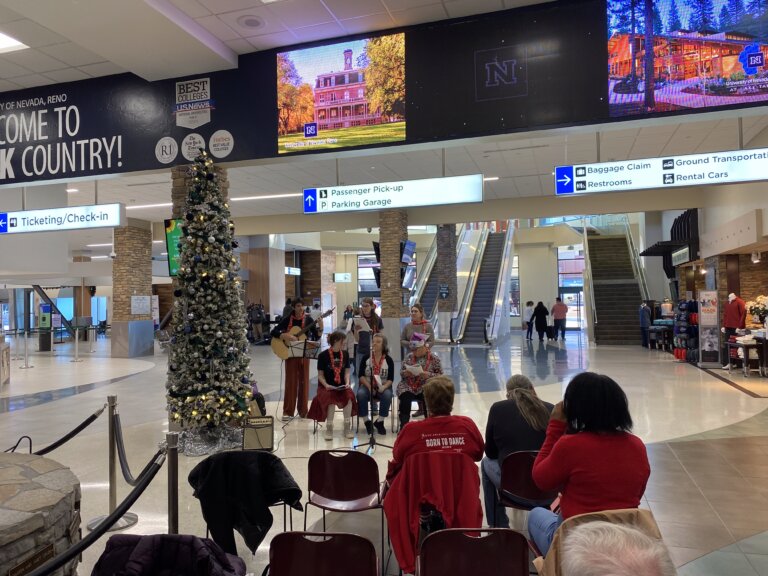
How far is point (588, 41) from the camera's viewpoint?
434 cm

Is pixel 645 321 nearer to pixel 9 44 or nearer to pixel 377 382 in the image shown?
pixel 377 382

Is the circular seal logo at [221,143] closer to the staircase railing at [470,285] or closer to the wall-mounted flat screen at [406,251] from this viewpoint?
the wall-mounted flat screen at [406,251]

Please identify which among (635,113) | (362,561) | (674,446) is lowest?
(674,446)

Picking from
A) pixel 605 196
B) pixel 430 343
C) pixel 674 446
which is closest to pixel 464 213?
pixel 605 196

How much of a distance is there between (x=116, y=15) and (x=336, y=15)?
1.69m

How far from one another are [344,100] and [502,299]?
1546cm

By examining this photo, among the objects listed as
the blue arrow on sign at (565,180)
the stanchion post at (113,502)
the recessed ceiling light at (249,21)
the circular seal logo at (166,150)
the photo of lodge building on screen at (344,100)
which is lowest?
the stanchion post at (113,502)

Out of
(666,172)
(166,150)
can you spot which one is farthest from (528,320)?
(166,150)

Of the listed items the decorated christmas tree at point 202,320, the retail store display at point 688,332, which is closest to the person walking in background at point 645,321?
the retail store display at point 688,332

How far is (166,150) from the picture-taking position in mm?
5672

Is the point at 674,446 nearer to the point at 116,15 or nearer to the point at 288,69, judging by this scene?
the point at 288,69

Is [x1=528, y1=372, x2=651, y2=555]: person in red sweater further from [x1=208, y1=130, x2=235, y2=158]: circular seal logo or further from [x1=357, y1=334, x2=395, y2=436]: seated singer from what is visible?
[x1=208, y1=130, x2=235, y2=158]: circular seal logo

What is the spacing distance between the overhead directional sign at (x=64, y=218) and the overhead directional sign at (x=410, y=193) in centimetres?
300

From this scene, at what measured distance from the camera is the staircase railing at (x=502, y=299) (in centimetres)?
1817
